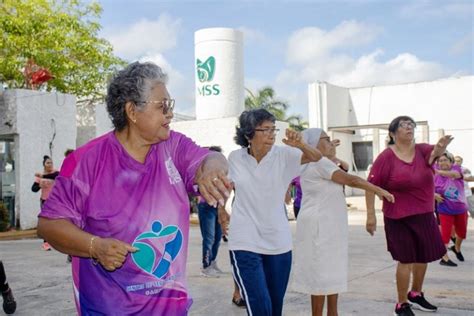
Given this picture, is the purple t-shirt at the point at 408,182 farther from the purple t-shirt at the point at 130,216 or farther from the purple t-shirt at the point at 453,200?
the purple t-shirt at the point at 130,216

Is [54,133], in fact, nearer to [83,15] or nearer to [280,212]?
[83,15]

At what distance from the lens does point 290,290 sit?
21.9 feet

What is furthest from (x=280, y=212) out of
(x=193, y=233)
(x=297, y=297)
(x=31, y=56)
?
(x=31, y=56)

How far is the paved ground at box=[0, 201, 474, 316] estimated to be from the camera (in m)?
5.82

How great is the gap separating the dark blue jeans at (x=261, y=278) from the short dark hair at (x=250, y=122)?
3.09 ft

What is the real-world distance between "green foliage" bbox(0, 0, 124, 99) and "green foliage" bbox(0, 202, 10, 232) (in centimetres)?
730

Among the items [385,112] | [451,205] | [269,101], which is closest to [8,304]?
[451,205]

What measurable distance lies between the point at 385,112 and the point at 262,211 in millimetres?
27068

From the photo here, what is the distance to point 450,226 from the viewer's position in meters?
8.66

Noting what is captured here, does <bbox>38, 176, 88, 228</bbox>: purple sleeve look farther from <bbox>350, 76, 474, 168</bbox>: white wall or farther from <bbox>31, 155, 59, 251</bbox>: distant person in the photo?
<bbox>350, 76, 474, 168</bbox>: white wall

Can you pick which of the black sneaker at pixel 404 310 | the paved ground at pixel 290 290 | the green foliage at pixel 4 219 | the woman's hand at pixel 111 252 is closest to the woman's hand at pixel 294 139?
the paved ground at pixel 290 290

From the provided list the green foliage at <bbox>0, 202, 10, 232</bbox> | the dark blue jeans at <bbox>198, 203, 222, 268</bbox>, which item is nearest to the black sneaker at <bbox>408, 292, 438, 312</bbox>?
the dark blue jeans at <bbox>198, 203, 222, 268</bbox>

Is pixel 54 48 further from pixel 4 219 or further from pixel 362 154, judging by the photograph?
pixel 362 154

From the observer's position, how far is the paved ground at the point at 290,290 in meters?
5.82
